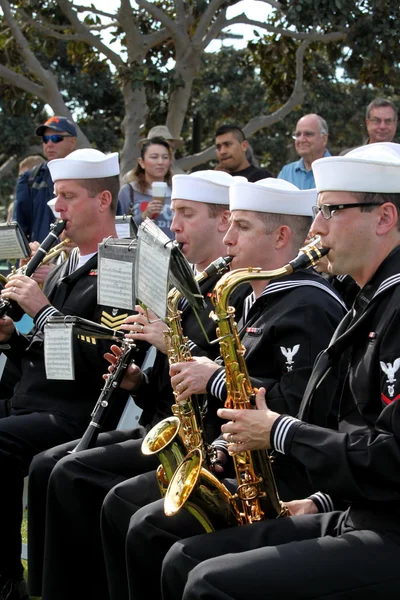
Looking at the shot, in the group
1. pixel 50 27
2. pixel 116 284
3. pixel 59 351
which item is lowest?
pixel 59 351

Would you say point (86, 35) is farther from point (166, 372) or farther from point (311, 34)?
point (166, 372)

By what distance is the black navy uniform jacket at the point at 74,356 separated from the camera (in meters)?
4.95

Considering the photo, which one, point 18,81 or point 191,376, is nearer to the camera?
point 191,376

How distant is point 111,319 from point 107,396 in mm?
566

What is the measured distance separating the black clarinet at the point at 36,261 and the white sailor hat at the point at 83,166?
306 mm

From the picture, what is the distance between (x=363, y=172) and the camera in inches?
129

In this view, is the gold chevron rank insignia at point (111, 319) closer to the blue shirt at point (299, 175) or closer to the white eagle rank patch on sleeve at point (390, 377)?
the white eagle rank patch on sleeve at point (390, 377)

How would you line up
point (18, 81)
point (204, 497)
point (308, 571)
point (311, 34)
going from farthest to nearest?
1. point (18, 81)
2. point (311, 34)
3. point (204, 497)
4. point (308, 571)

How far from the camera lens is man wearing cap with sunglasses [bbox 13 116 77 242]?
26.7 ft

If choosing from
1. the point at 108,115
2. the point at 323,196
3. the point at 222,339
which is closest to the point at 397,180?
the point at 323,196

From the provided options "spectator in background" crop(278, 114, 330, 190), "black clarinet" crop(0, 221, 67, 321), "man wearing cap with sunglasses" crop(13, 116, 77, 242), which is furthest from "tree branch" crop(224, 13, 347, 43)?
"black clarinet" crop(0, 221, 67, 321)

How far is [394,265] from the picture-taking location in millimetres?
3221

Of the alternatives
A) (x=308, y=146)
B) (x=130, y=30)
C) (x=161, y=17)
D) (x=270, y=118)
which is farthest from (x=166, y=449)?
(x=270, y=118)

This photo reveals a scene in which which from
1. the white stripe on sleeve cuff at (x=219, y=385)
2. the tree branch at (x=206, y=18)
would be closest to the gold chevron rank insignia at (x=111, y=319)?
the white stripe on sleeve cuff at (x=219, y=385)
